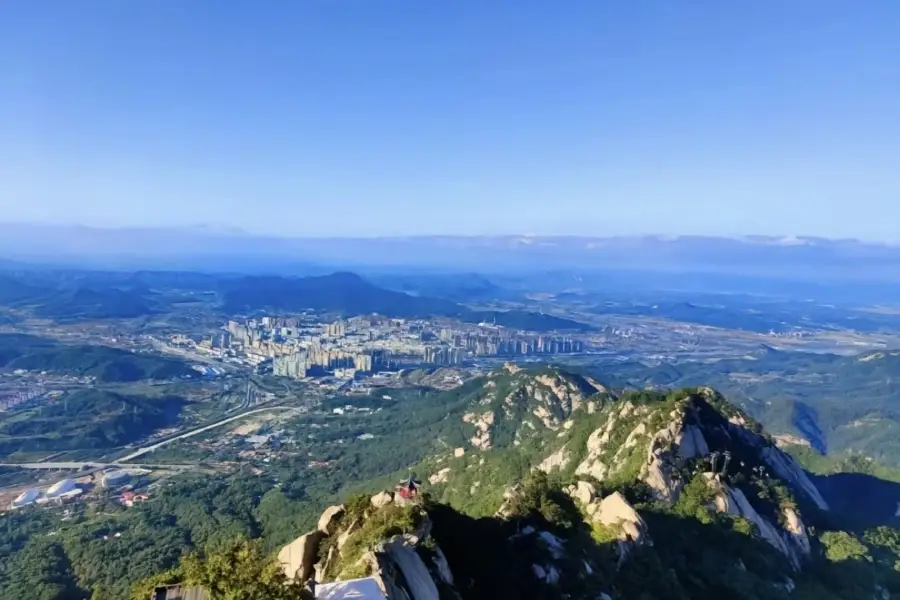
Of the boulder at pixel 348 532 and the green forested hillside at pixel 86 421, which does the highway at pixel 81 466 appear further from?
the boulder at pixel 348 532

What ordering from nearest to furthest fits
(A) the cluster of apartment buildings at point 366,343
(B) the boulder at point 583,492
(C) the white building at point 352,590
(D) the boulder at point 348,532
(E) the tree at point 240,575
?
(E) the tree at point 240,575, (C) the white building at point 352,590, (D) the boulder at point 348,532, (B) the boulder at point 583,492, (A) the cluster of apartment buildings at point 366,343

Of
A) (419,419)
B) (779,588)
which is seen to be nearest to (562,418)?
(419,419)

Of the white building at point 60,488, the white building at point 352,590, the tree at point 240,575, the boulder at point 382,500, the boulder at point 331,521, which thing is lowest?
the white building at point 60,488

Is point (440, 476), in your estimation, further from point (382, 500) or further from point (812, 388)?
point (812, 388)

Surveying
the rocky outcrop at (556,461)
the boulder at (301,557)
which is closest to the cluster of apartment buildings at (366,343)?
the rocky outcrop at (556,461)

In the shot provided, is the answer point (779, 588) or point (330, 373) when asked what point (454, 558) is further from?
point (330, 373)
